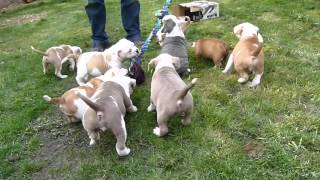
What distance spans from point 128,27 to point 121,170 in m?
3.24

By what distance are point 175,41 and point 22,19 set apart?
5770mm

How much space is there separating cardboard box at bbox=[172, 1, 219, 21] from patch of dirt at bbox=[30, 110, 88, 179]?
3.09 metres

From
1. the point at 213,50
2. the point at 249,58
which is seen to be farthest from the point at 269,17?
the point at 249,58

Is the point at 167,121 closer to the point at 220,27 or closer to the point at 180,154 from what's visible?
the point at 180,154

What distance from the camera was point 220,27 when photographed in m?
6.75

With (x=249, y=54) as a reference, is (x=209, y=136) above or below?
below

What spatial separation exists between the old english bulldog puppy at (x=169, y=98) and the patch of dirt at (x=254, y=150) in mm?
597

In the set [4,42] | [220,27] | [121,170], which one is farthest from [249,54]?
[4,42]

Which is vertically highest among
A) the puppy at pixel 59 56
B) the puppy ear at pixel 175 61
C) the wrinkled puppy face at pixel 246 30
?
the wrinkled puppy face at pixel 246 30

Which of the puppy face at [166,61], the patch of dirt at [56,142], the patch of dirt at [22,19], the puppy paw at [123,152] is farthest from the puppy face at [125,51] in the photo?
the patch of dirt at [22,19]

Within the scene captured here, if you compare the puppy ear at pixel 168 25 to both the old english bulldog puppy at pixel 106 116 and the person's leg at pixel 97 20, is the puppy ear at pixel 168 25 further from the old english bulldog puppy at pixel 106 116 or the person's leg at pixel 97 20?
the old english bulldog puppy at pixel 106 116

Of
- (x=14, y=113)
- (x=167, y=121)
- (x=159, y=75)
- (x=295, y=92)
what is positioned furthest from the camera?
(x=14, y=113)

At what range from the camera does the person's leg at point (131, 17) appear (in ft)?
20.8

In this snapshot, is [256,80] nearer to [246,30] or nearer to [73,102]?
[246,30]
